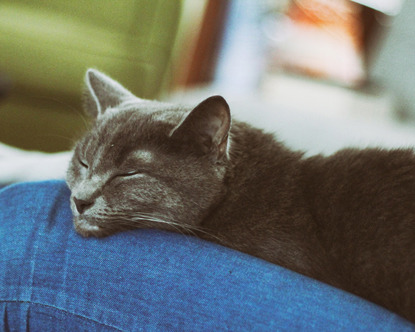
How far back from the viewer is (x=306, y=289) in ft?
2.19

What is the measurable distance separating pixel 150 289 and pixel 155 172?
280mm

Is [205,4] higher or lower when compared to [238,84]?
higher

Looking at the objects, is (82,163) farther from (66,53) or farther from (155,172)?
(66,53)

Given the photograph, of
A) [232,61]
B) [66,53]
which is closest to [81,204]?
[66,53]

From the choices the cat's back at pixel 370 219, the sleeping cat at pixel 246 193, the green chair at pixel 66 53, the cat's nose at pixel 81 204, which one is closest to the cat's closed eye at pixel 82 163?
the sleeping cat at pixel 246 193

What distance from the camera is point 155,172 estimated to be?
90 centimetres

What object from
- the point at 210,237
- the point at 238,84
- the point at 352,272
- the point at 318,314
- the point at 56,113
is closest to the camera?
the point at 318,314

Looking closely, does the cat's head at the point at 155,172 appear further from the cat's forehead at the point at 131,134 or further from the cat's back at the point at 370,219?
the cat's back at the point at 370,219

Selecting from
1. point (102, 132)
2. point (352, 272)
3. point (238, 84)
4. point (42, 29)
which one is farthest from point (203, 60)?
point (352, 272)

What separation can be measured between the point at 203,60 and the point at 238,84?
14.7 inches

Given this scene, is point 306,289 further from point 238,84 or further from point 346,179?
point 238,84

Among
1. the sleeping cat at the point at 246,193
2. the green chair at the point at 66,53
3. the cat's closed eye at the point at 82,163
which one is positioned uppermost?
the sleeping cat at the point at 246,193

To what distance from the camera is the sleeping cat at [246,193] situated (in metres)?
0.80

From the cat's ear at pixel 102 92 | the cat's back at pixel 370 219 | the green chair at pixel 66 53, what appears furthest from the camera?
the green chair at pixel 66 53
